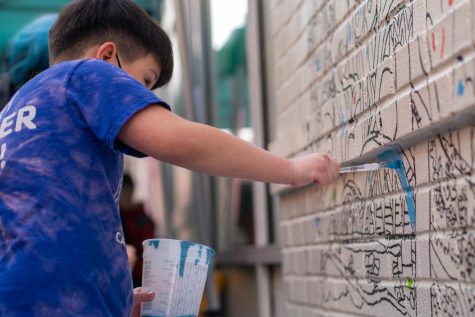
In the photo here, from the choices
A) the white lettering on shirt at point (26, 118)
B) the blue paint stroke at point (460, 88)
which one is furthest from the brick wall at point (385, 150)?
the white lettering on shirt at point (26, 118)

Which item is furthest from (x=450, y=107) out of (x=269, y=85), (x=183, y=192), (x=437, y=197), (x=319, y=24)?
(x=183, y=192)

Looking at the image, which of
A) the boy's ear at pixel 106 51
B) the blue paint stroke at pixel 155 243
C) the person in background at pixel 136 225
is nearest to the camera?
the boy's ear at pixel 106 51

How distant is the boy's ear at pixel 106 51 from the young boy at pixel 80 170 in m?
0.19

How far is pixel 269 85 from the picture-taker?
18.0ft

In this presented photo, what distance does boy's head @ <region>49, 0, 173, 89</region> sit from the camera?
240 centimetres

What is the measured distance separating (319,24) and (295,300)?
142cm

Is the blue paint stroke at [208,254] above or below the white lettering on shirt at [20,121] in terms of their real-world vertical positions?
below

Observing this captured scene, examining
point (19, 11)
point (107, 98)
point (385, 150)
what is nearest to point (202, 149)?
point (107, 98)

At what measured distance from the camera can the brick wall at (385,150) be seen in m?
2.21

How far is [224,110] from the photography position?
293 inches

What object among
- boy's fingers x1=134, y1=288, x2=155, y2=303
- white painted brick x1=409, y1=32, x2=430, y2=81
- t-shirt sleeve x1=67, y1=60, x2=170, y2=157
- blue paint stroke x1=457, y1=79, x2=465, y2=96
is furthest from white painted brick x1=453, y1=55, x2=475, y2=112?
boy's fingers x1=134, y1=288, x2=155, y2=303

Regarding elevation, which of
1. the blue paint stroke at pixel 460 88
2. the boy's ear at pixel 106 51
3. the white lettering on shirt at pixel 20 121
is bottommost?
the white lettering on shirt at pixel 20 121

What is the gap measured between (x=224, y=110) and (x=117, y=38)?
506 centimetres

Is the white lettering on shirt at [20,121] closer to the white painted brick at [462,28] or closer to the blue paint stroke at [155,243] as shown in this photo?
the blue paint stroke at [155,243]
